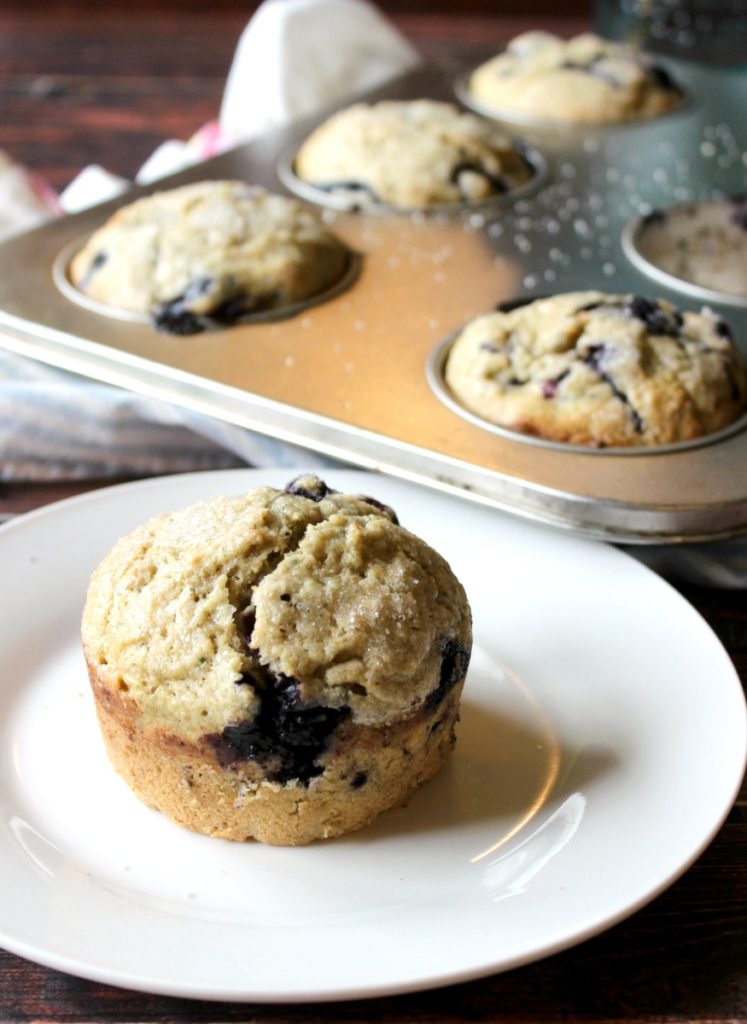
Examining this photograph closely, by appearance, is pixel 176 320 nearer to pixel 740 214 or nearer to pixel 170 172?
pixel 170 172

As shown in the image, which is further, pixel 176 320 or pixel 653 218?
pixel 653 218

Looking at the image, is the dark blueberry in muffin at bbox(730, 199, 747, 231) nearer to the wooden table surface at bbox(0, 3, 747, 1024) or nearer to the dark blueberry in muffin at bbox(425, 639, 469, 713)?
the wooden table surface at bbox(0, 3, 747, 1024)

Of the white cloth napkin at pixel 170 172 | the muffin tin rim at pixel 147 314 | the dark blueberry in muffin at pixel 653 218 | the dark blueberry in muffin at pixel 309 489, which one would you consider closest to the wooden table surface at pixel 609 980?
the white cloth napkin at pixel 170 172

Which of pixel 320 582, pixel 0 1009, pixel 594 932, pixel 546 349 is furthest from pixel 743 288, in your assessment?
pixel 0 1009

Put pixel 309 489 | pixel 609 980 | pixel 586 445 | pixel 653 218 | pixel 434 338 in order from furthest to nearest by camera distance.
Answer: pixel 653 218
pixel 434 338
pixel 586 445
pixel 309 489
pixel 609 980

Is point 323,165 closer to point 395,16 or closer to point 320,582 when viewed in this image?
point 320,582

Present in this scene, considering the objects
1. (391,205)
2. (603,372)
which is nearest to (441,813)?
(603,372)

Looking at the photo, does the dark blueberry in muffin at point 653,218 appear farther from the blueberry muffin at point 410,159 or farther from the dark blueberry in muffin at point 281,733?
the dark blueberry in muffin at point 281,733
